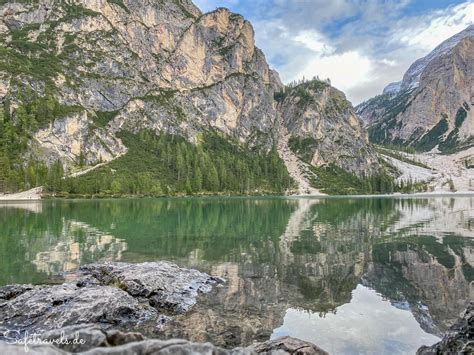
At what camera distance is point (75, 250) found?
3825 centimetres

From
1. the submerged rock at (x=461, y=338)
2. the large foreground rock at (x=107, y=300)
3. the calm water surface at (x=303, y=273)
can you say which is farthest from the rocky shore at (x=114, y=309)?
the submerged rock at (x=461, y=338)

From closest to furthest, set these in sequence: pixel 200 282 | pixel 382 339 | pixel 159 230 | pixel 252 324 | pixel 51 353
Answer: pixel 51 353
pixel 382 339
pixel 252 324
pixel 200 282
pixel 159 230

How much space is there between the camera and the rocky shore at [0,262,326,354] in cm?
636

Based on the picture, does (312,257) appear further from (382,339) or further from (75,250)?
(75,250)

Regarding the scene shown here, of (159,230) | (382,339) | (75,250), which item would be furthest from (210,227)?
(382,339)

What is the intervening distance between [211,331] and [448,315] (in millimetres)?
11962

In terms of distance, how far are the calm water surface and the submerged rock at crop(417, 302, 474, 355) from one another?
12.6 ft

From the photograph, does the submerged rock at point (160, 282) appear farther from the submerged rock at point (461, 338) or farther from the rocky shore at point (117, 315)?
the submerged rock at point (461, 338)

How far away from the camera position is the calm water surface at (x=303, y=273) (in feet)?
55.5

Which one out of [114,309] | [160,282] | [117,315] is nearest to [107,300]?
[114,309]

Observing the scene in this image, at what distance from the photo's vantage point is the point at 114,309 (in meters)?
18.2

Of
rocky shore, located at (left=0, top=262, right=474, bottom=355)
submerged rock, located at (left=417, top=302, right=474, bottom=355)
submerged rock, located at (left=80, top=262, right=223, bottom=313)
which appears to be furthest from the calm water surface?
submerged rock, located at (left=417, top=302, right=474, bottom=355)

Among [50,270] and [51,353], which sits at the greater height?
Result: [51,353]

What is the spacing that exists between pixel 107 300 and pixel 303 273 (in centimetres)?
1440
